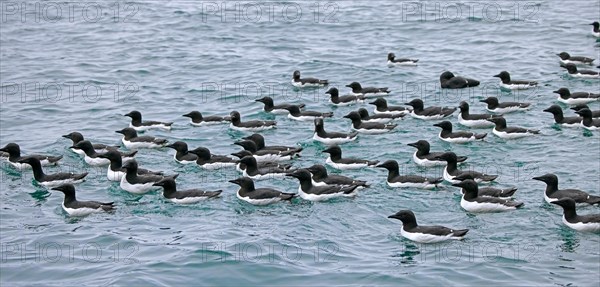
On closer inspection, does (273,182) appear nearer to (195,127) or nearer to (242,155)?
(242,155)

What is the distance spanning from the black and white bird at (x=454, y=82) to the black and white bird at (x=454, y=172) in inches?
342

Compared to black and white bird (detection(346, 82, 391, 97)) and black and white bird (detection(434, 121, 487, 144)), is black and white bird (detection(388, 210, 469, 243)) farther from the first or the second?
black and white bird (detection(346, 82, 391, 97))

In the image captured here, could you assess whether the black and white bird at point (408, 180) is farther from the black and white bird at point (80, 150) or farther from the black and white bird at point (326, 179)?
the black and white bird at point (80, 150)

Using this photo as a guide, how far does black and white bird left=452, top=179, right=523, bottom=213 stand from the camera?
23.5 m

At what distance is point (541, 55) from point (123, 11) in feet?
64.3

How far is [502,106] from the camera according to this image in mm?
31547

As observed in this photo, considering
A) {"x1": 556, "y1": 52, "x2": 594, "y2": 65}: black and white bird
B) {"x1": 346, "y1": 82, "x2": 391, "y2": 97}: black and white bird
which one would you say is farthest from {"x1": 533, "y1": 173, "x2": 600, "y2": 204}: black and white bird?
{"x1": 556, "y1": 52, "x2": 594, "y2": 65}: black and white bird

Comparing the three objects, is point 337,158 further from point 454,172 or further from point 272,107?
point 272,107

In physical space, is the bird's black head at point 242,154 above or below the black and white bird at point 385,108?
below

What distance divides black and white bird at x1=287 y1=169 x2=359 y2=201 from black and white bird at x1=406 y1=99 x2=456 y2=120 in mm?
7056

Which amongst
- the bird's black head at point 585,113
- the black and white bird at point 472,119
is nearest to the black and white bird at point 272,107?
the black and white bird at point 472,119

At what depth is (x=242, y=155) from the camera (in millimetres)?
27094

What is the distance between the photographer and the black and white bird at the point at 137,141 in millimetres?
29062

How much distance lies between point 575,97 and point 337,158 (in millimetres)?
9005
